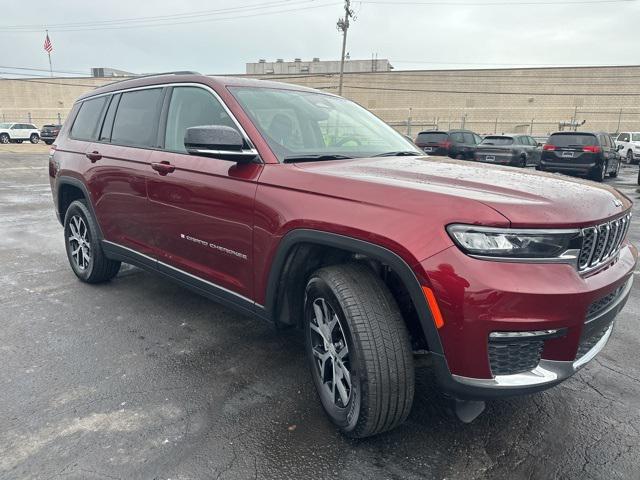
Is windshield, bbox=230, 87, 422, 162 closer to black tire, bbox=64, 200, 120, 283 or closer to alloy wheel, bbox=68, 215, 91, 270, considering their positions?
black tire, bbox=64, 200, 120, 283

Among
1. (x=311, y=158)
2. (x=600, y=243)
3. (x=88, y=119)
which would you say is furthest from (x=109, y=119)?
(x=600, y=243)

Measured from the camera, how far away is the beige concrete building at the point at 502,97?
4328 cm

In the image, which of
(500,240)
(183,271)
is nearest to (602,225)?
(500,240)

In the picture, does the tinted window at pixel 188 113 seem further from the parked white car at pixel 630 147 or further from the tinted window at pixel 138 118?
the parked white car at pixel 630 147

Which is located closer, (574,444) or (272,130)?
(574,444)

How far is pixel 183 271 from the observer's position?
3398 millimetres

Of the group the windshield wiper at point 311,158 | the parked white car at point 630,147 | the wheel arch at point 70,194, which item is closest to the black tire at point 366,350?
the windshield wiper at point 311,158

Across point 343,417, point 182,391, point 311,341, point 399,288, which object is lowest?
point 182,391

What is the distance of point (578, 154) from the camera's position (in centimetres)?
1461

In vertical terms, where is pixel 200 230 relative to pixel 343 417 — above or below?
above

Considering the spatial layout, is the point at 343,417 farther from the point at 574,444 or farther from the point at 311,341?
the point at 574,444

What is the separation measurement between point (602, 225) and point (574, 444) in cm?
114

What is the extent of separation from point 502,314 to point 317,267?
1.11 m

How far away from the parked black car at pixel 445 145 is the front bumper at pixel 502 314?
15.7 meters
